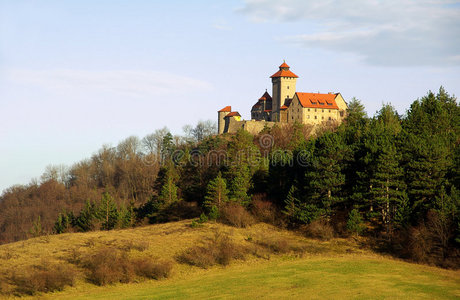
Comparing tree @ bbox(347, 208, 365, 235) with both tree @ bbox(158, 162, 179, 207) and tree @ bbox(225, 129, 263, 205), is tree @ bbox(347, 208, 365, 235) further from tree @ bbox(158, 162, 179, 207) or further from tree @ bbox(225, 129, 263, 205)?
tree @ bbox(158, 162, 179, 207)

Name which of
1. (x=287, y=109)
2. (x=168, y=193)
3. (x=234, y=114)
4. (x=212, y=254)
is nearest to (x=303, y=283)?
(x=212, y=254)

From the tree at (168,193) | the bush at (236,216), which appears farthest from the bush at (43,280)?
the tree at (168,193)

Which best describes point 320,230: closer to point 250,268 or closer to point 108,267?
point 250,268

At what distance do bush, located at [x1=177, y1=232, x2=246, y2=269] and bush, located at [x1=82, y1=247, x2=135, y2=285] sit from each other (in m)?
4.80

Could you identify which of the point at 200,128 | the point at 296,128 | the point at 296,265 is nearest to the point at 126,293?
the point at 296,265

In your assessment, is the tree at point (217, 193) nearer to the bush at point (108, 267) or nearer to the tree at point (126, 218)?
the tree at point (126, 218)

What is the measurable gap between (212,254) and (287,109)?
6185 cm

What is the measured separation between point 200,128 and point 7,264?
91.3 metres

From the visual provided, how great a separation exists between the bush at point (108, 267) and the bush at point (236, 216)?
558 inches

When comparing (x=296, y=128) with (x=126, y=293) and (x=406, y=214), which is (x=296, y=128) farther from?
(x=126, y=293)

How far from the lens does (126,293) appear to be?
35.3 meters

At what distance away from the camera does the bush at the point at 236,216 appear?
5156 centimetres

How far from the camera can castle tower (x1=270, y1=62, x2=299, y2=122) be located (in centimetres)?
10306

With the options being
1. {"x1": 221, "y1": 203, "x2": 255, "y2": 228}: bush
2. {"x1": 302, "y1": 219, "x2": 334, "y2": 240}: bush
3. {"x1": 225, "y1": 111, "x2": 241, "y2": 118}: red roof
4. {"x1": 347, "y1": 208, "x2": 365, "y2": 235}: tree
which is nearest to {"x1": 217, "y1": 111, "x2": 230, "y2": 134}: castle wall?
{"x1": 225, "y1": 111, "x2": 241, "y2": 118}: red roof
